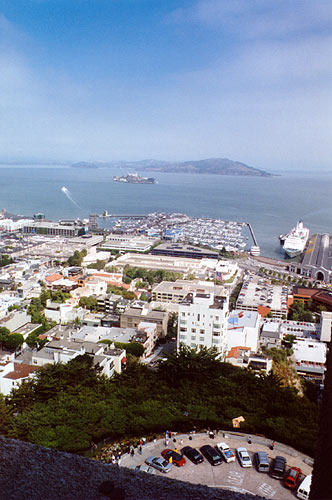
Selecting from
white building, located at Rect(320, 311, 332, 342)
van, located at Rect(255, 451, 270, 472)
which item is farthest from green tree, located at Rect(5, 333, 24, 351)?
white building, located at Rect(320, 311, 332, 342)

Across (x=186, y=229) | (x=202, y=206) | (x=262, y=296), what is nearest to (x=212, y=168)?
(x=202, y=206)

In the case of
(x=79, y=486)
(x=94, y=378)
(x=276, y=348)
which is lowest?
(x=276, y=348)

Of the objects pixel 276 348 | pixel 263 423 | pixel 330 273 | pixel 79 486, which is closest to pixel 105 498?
pixel 79 486

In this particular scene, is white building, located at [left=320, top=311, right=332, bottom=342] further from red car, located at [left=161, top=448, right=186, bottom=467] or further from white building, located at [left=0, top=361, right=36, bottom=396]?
red car, located at [left=161, top=448, right=186, bottom=467]

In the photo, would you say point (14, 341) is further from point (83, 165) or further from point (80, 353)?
point (83, 165)

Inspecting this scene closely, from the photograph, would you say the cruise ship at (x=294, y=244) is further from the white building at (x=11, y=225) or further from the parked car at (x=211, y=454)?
the parked car at (x=211, y=454)

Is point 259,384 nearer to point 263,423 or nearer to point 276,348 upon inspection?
point 263,423
